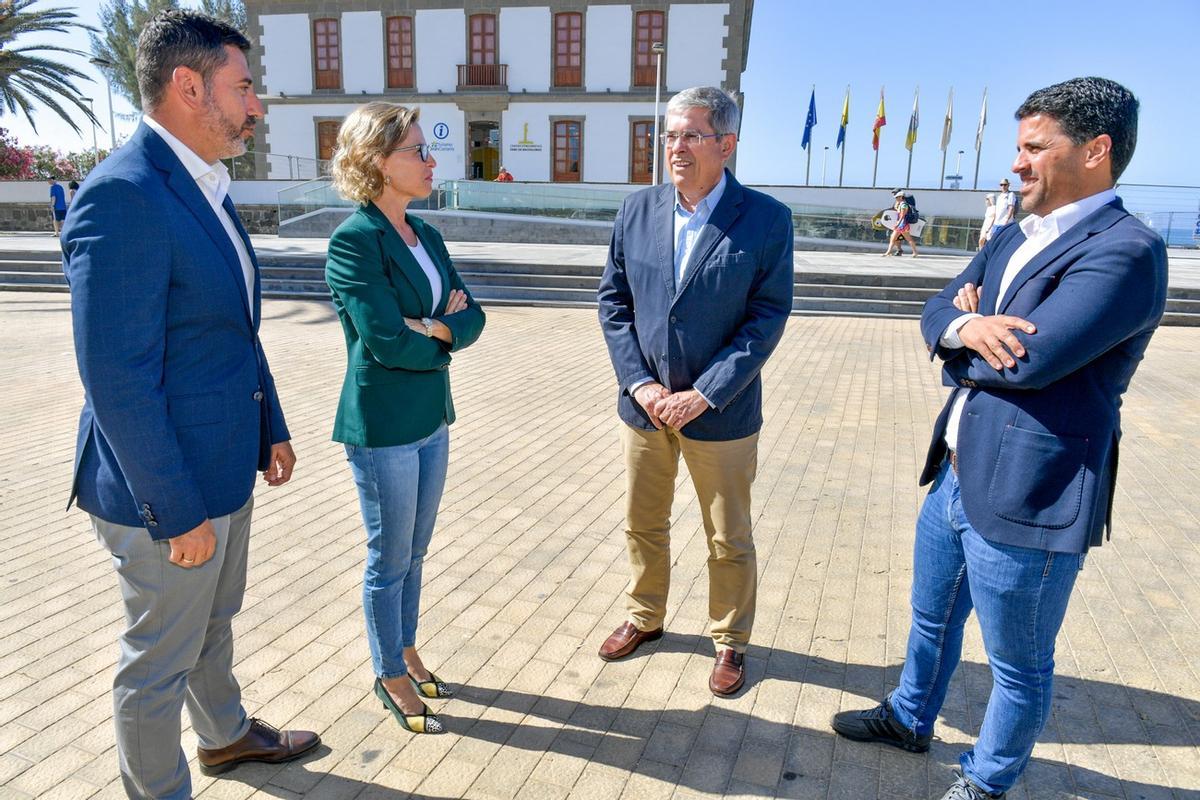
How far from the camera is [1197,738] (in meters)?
2.78

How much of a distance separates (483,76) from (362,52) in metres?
5.35

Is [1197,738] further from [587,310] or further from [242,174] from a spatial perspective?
[242,174]

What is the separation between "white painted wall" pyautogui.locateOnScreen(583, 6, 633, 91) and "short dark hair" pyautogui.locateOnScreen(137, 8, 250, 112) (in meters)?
31.8

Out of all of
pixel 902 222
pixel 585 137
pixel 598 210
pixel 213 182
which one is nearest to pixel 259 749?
pixel 213 182


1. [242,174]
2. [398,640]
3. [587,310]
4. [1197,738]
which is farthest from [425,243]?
[242,174]

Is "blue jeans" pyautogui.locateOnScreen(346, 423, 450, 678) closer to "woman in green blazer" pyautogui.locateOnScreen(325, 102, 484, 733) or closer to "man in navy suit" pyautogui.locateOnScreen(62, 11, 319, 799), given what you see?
"woman in green blazer" pyautogui.locateOnScreen(325, 102, 484, 733)

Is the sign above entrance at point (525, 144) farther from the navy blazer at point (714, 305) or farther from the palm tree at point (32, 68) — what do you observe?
the navy blazer at point (714, 305)

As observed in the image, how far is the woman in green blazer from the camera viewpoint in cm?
254

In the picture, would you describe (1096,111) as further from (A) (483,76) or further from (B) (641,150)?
(A) (483,76)

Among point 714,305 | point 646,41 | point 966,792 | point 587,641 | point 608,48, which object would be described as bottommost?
point 587,641

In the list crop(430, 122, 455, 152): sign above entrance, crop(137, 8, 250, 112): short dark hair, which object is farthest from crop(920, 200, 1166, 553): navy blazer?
crop(430, 122, 455, 152): sign above entrance

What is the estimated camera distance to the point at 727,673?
10.1 feet

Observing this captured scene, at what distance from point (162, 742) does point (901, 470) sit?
493 cm

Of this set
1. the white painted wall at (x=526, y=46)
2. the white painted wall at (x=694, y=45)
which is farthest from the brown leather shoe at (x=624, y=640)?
the white painted wall at (x=526, y=46)
